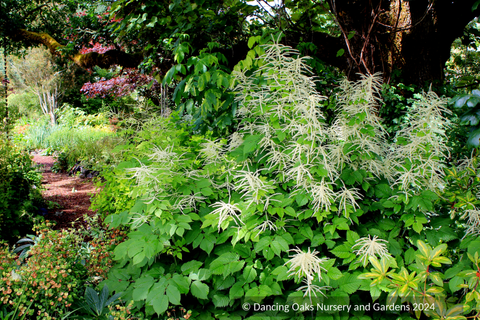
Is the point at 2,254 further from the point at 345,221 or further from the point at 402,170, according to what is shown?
the point at 402,170

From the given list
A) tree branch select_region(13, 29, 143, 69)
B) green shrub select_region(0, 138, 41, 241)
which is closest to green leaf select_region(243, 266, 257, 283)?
green shrub select_region(0, 138, 41, 241)

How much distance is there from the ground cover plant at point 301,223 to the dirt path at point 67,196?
65.0 inches

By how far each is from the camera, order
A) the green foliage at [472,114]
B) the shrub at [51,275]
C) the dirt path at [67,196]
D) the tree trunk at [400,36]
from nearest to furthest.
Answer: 1. the green foliage at [472,114]
2. the shrub at [51,275]
3. the tree trunk at [400,36]
4. the dirt path at [67,196]

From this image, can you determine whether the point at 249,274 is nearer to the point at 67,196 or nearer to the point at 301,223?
the point at 301,223

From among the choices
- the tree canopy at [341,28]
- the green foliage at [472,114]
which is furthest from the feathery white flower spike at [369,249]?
the tree canopy at [341,28]

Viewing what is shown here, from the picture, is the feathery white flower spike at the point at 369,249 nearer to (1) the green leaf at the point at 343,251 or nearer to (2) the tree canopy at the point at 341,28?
(1) the green leaf at the point at 343,251

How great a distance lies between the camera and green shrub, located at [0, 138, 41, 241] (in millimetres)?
3254

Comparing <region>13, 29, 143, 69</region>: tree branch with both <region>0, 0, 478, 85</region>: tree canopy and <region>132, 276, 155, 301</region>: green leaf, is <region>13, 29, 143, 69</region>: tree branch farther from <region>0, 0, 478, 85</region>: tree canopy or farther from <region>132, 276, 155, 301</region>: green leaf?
<region>132, 276, 155, 301</region>: green leaf

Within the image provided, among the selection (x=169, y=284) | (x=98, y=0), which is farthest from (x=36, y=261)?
(x=98, y=0)

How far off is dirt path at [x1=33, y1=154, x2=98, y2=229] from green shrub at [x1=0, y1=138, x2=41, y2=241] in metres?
0.35

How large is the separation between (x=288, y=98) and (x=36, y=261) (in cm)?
201

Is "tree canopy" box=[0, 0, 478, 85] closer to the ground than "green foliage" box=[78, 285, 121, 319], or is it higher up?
higher up

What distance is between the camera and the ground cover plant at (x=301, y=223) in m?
1.61

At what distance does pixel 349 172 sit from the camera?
188 cm
